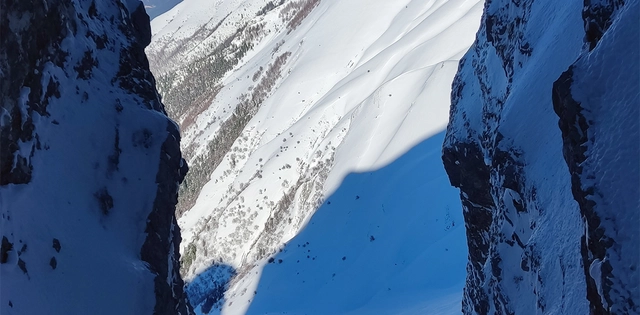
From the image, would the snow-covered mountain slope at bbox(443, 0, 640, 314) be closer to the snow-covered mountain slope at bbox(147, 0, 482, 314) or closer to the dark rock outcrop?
the dark rock outcrop

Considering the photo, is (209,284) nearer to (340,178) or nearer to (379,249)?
(340,178)

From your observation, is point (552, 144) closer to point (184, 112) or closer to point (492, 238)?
point (492, 238)

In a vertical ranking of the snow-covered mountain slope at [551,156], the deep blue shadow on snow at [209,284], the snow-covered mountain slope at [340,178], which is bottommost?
the deep blue shadow on snow at [209,284]

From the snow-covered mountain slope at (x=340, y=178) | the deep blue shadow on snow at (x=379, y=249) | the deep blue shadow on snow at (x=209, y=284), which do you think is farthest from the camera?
the deep blue shadow on snow at (x=209, y=284)

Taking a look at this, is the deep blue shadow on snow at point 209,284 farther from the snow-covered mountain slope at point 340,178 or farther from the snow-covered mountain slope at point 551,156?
the snow-covered mountain slope at point 551,156

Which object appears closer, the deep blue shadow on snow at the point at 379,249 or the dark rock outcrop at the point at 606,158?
the dark rock outcrop at the point at 606,158

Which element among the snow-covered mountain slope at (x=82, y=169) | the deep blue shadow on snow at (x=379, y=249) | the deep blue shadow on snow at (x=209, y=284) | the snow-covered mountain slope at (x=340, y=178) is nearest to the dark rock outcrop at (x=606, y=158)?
the snow-covered mountain slope at (x=82, y=169)

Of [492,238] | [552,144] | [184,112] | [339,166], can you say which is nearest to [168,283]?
[492,238]
